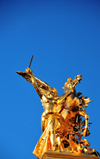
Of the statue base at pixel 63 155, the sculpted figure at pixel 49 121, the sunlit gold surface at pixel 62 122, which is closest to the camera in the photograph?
the statue base at pixel 63 155

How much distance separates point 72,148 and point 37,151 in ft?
7.23

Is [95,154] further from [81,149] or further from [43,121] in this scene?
[43,121]

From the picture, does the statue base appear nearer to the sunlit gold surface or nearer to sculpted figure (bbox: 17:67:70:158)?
the sunlit gold surface

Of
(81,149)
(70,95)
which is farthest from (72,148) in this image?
(70,95)

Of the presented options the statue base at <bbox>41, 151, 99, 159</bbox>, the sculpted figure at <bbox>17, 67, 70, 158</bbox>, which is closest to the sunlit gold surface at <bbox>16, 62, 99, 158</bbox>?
the sculpted figure at <bbox>17, 67, 70, 158</bbox>

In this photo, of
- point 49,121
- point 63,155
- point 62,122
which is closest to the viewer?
point 63,155

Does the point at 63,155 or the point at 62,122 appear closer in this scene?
the point at 63,155

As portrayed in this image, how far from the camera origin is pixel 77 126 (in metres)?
9.32

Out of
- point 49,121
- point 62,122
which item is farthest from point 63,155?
point 49,121

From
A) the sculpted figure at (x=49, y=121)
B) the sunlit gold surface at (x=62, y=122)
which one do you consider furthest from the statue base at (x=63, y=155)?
the sculpted figure at (x=49, y=121)

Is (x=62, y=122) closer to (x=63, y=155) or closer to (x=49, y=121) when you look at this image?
(x=49, y=121)

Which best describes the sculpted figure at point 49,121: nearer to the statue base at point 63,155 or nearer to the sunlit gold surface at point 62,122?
the sunlit gold surface at point 62,122

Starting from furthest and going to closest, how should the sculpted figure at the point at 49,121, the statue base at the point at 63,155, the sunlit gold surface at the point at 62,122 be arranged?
the sculpted figure at the point at 49,121, the sunlit gold surface at the point at 62,122, the statue base at the point at 63,155

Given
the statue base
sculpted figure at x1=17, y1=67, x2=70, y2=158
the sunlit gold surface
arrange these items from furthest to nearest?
sculpted figure at x1=17, y1=67, x2=70, y2=158, the sunlit gold surface, the statue base
